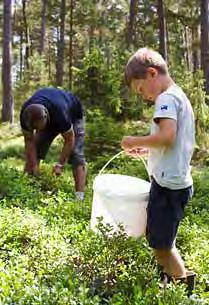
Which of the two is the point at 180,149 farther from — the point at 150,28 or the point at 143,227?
the point at 150,28

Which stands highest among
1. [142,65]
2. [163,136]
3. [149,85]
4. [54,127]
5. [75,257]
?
[142,65]

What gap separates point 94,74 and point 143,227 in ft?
25.5

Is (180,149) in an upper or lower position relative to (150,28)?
lower

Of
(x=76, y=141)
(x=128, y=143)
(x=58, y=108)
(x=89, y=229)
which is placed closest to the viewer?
(x=128, y=143)

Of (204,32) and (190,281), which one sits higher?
(204,32)

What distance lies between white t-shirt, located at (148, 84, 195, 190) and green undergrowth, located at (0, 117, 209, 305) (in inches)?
17.8

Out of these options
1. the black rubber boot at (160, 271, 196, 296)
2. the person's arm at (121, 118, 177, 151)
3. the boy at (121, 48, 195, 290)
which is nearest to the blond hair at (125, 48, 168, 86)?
the boy at (121, 48, 195, 290)

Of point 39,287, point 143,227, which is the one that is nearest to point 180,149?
point 143,227

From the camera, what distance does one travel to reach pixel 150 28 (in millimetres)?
22688

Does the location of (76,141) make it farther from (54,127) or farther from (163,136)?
(163,136)

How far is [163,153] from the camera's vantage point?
291 centimetres

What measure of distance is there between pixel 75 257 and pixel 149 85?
121 centimetres

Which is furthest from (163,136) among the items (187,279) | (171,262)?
(187,279)

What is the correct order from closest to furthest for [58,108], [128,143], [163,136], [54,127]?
[163,136] → [128,143] → [58,108] → [54,127]
